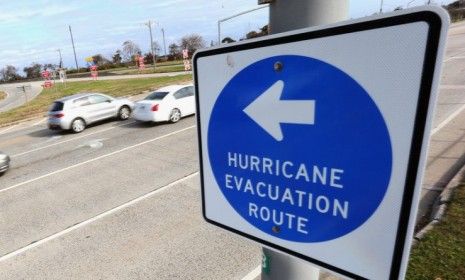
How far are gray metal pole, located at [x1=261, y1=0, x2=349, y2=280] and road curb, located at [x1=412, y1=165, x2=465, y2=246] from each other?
417 cm

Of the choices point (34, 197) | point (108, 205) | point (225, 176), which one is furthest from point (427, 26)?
point (34, 197)

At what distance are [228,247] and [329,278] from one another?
170cm

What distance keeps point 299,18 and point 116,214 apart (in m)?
6.99

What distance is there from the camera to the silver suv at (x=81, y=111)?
51.0 feet

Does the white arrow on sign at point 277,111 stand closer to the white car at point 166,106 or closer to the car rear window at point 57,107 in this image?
→ the white car at point 166,106

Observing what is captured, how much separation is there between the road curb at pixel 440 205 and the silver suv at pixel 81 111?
14528 millimetres

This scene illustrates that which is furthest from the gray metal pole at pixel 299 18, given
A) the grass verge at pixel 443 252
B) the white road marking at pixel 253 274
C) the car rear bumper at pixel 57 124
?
the car rear bumper at pixel 57 124

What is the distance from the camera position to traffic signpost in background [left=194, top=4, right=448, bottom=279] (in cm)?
77

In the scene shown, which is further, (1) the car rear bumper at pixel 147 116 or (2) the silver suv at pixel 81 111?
(2) the silver suv at pixel 81 111

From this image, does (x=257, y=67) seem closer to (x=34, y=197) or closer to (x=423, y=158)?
(x=423, y=158)

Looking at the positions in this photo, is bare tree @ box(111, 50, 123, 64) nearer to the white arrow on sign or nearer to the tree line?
the tree line

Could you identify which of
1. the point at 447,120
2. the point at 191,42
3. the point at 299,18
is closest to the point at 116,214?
the point at 299,18

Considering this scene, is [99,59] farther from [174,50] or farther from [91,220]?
[91,220]

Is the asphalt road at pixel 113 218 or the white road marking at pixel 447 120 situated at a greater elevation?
the white road marking at pixel 447 120
